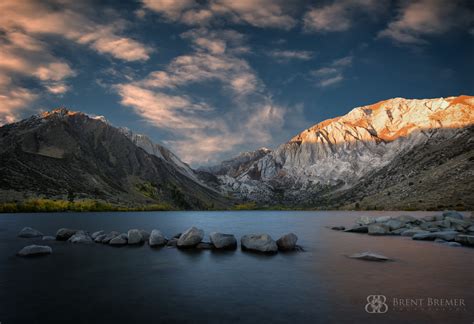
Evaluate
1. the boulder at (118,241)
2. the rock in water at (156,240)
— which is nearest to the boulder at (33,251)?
the boulder at (118,241)

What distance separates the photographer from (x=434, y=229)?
197 ft

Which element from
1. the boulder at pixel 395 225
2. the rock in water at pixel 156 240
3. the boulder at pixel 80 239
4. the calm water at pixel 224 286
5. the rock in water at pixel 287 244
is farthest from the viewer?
the boulder at pixel 395 225

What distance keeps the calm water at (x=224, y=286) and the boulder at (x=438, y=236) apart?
36.4 feet

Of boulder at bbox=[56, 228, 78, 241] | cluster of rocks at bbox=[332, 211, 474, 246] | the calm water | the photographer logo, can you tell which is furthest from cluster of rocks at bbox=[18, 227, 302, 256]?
cluster of rocks at bbox=[332, 211, 474, 246]

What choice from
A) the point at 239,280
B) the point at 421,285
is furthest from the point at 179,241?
the point at 421,285

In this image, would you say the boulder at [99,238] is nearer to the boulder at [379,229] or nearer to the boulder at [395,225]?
the boulder at [379,229]

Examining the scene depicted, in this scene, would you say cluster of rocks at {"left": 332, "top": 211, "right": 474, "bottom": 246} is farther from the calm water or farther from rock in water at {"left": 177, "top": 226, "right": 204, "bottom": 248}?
rock in water at {"left": 177, "top": 226, "right": 204, "bottom": 248}

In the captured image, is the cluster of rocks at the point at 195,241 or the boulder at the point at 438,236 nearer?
the cluster of rocks at the point at 195,241

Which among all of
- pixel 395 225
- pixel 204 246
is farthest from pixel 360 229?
pixel 204 246

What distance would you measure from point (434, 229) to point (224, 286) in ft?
174

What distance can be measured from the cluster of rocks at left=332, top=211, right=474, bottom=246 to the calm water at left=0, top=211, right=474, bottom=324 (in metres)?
10.1

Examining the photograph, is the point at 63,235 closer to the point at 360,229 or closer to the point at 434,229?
the point at 360,229

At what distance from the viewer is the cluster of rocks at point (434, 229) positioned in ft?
165

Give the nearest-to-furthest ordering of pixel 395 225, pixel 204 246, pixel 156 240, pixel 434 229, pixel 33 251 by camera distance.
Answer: pixel 33 251
pixel 204 246
pixel 156 240
pixel 434 229
pixel 395 225
